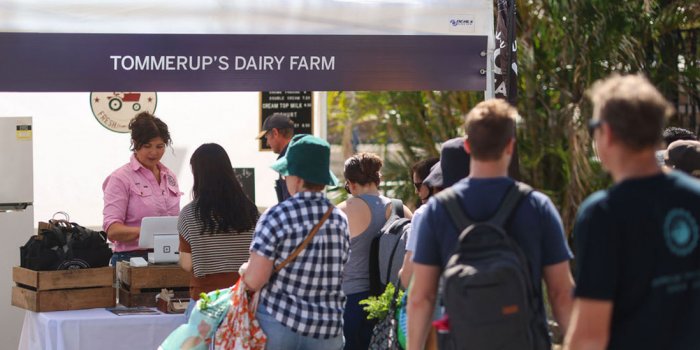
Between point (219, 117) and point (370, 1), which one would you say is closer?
point (370, 1)

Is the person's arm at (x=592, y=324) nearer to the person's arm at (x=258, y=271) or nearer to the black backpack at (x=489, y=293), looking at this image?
the black backpack at (x=489, y=293)

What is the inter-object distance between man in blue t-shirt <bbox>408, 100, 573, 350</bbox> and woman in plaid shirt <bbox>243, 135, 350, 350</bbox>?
86 centimetres

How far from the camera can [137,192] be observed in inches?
224

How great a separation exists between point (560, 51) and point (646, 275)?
6375 mm

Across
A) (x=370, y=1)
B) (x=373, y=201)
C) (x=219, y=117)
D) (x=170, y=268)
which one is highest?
(x=370, y=1)

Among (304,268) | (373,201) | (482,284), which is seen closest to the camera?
(482,284)

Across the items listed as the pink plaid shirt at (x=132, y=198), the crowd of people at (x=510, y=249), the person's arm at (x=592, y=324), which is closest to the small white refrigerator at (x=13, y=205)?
the pink plaid shirt at (x=132, y=198)

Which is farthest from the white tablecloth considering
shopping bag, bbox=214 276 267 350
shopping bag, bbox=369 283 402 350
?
shopping bag, bbox=369 283 402 350

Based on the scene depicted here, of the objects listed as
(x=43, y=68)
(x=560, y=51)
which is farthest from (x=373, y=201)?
(x=560, y=51)

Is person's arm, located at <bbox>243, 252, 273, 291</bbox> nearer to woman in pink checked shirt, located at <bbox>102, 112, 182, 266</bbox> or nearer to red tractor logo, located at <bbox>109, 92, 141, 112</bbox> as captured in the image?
woman in pink checked shirt, located at <bbox>102, 112, 182, 266</bbox>

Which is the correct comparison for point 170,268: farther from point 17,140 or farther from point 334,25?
point 17,140

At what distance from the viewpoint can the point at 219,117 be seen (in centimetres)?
784

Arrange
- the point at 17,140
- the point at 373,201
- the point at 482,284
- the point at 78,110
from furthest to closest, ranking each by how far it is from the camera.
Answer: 1. the point at 78,110
2. the point at 17,140
3. the point at 373,201
4. the point at 482,284

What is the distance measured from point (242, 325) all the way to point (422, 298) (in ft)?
3.51
